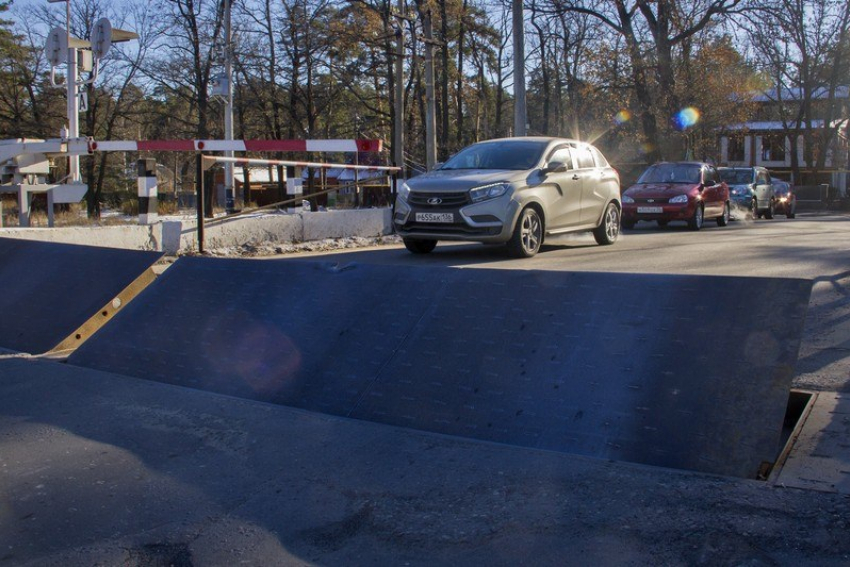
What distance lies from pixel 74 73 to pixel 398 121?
68.9 ft

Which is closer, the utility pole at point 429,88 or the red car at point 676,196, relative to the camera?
the red car at point 676,196

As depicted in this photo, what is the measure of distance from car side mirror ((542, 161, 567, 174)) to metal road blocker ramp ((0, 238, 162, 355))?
6.03 m

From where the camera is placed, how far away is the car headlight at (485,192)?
10695mm

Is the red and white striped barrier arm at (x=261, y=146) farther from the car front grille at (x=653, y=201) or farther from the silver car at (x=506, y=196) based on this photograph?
the car front grille at (x=653, y=201)

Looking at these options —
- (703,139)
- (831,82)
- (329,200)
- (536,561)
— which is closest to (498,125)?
(703,139)

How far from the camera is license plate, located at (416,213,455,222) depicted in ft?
35.5

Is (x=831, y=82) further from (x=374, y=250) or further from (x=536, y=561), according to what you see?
(x=536, y=561)

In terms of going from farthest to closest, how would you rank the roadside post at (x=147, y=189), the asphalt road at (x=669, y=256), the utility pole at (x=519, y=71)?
the utility pole at (x=519, y=71) → the roadside post at (x=147, y=189) → the asphalt road at (x=669, y=256)

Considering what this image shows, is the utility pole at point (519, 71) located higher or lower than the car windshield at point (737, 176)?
higher

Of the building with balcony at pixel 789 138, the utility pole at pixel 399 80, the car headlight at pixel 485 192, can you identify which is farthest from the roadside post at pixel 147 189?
the building with balcony at pixel 789 138

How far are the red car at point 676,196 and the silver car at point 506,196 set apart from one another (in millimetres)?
6254

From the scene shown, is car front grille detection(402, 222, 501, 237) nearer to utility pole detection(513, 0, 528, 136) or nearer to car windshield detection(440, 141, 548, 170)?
car windshield detection(440, 141, 548, 170)

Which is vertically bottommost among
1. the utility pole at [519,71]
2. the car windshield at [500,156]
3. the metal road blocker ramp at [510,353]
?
the metal road blocker ramp at [510,353]

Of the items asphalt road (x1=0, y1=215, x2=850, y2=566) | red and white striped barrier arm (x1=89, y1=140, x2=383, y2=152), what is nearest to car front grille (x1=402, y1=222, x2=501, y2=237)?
red and white striped barrier arm (x1=89, y1=140, x2=383, y2=152)
